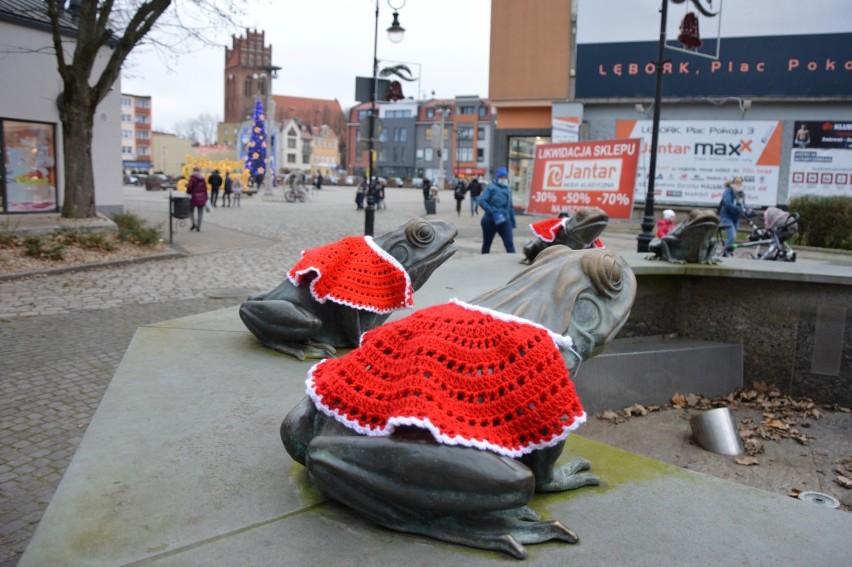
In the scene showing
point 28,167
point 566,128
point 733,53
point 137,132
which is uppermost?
point 137,132

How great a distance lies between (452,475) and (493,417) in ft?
0.79

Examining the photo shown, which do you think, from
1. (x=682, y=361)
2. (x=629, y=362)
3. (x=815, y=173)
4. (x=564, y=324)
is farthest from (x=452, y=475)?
(x=815, y=173)

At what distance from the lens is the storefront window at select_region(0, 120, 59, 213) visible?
60.8 feet

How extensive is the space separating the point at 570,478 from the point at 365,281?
8.06ft

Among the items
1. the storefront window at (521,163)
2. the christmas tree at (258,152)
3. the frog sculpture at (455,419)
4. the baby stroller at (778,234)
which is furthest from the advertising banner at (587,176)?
the christmas tree at (258,152)

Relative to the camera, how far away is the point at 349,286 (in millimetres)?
4738

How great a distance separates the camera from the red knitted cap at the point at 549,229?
8.02 meters

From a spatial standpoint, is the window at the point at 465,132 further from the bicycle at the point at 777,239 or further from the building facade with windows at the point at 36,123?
the bicycle at the point at 777,239

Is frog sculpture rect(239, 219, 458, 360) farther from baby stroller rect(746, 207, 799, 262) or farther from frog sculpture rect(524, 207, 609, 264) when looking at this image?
baby stroller rect(746, 207, 799, 262)

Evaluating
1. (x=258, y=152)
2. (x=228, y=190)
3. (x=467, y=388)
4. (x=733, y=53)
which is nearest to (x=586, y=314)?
(x=467, y=388)

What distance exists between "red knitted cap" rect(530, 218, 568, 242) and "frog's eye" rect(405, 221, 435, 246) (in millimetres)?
3656

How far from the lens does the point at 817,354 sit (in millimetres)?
6891

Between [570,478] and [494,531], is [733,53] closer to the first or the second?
[570,478]

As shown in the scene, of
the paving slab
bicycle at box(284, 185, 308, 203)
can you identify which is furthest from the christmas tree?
the paving slab
